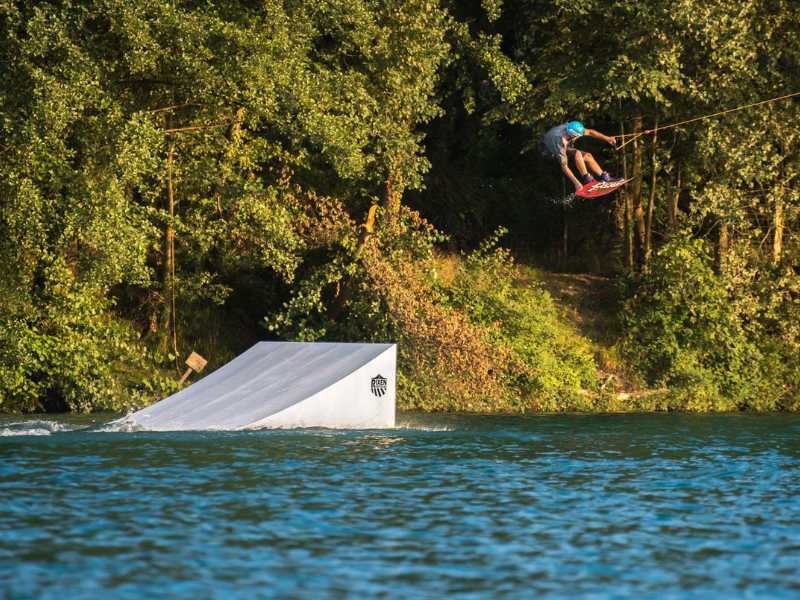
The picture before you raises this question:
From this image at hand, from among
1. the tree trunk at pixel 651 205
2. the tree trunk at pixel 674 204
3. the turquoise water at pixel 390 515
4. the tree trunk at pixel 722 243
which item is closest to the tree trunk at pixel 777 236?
the tree trunk at pixel 722 243

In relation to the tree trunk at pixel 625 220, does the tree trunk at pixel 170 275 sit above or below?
below

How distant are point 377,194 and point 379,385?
908 centimetres

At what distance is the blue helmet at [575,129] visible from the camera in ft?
68.9

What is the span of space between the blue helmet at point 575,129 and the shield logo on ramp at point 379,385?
15.7 feet

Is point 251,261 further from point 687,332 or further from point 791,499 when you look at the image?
point 791,499

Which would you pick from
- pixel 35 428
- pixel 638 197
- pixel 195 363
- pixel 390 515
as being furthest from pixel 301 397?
pixel 638 197

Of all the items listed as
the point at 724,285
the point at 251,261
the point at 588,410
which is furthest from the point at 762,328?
the point at 251,261

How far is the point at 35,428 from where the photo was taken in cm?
2053

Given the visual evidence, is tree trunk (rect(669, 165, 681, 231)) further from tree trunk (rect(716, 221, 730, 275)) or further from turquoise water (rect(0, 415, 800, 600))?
turquoise water (rect(0, 415, 800, 600))

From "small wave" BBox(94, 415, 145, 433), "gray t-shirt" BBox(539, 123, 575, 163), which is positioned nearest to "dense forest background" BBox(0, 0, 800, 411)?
"small wave" BBox(94, 415, 145, 433)

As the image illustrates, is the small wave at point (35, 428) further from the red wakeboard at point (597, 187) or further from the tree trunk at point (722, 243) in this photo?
the tree trunk at point (722, 243)

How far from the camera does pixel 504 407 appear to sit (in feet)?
90.6

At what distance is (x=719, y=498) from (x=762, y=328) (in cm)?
1616

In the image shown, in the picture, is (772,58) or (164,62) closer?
(164,62)
